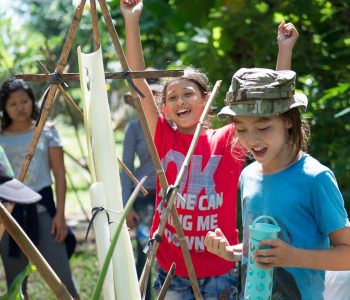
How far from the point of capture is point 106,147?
6.48ft

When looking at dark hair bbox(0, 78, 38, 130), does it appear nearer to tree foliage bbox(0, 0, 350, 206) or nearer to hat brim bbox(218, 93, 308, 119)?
tree foliage bbox(0, 0, 350, 206)

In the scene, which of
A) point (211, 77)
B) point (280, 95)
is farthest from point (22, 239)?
point (211, 77)

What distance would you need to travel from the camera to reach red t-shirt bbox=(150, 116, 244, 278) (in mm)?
2799

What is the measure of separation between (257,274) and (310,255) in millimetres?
141

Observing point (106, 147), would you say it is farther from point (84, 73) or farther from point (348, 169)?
point (348, 169)

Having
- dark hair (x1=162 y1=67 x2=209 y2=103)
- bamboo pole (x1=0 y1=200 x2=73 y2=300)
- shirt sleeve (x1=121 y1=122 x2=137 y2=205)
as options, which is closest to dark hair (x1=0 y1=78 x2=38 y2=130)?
shirt sleeve (x1=121 y1=122 x2=137 y2=205)

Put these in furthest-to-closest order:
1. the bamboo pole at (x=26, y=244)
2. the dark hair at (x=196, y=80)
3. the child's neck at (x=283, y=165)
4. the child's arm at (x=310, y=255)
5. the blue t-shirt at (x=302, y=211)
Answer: the dark hair at (x=196, y=80) < the child's neck at (x=283, y=165) < the blue t-shirt at (x=302, y=211) < the child's arm at (x=310, y=255) < the bamboo pole at (x=26, y=244)

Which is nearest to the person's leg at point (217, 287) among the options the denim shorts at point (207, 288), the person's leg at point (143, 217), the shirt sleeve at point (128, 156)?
the denim shorts at point (207, 288)

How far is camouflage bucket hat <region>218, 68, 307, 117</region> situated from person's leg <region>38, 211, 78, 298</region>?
2.32 metres

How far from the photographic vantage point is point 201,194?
2.80m

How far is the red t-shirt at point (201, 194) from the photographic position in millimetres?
2799

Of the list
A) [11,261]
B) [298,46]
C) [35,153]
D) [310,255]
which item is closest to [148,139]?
[310,255]

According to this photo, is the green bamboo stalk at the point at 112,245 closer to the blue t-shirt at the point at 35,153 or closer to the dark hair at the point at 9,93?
the blue t-shirt at the point at 35,153

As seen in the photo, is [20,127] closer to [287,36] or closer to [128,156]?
[128,156]
